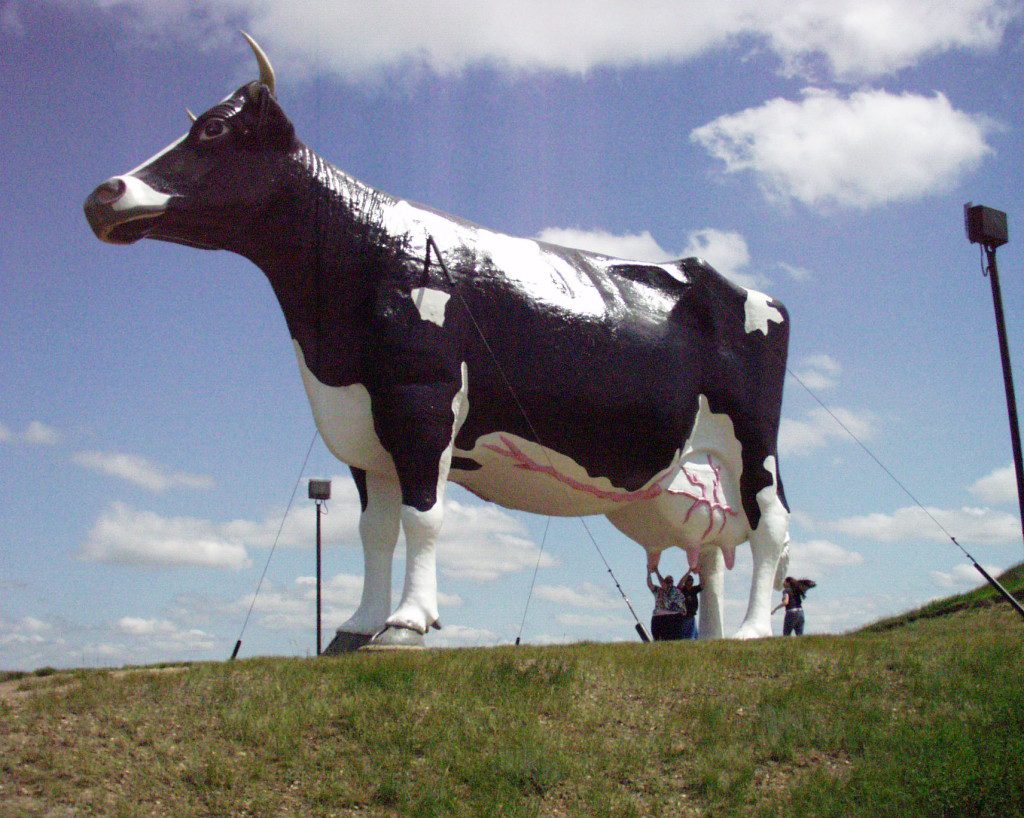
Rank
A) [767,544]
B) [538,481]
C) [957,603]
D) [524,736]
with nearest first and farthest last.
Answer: [524,736]
[538,481]
[767,544]
[957,603]

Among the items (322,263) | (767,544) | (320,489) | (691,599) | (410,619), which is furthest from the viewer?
(320,489)

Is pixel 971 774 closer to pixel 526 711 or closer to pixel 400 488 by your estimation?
pixel 526 711

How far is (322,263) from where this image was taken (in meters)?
11.9

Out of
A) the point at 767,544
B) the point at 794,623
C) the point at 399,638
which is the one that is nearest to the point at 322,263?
the point at 399,638

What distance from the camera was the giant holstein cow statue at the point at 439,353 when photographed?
11508 mm

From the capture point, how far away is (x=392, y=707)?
9.17 meters

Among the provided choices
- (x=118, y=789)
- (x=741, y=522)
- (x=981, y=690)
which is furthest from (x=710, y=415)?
(x=118, y=789)

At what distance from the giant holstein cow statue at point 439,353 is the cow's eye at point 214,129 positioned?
0.9 inches

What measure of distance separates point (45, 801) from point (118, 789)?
45 cm

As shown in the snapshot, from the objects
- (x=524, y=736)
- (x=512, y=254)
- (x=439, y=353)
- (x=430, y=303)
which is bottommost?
(x=524, y=736)

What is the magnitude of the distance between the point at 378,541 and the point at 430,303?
96.9 inches

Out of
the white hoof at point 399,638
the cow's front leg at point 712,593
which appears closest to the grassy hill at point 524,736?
the white hoof at point 399,638

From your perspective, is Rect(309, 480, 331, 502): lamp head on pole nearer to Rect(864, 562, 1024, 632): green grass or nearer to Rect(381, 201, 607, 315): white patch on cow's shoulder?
Rect(381, 201, 607, 315): white patch on cow's shoulder

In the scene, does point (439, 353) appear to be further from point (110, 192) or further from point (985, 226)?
point (985, 226)
